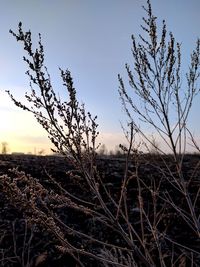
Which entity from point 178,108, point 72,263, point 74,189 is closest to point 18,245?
point 72,263

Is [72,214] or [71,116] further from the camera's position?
[72,214]

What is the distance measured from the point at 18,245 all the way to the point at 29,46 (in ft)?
11.9

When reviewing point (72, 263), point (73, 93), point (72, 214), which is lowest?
point (72, 263)

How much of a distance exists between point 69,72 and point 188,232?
4.01 metres

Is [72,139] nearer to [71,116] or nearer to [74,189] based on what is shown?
[71,116]

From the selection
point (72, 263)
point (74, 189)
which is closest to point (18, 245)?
point (72, 263)

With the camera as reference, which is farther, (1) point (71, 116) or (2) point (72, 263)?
(2) point (72, 263)

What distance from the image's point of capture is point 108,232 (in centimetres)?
569

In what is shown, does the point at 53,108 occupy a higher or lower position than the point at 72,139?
higher

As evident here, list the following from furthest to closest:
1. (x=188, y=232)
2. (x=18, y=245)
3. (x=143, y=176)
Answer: (x=143, y=176)
(x=188, y=232)
(x=18, y=245)

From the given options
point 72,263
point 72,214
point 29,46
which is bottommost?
point 72,263

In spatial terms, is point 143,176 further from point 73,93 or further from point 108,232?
point 73,93

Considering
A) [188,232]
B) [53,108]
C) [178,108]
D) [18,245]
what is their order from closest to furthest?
[53,108] < [178,108] < [18,245] < [188,232]

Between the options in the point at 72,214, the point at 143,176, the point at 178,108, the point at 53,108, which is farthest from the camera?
the point at 143,176
